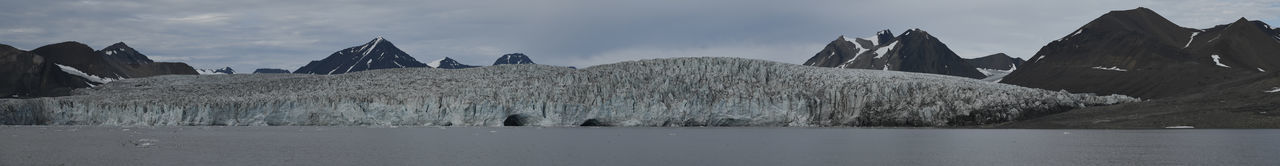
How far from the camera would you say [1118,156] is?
58.2 metres

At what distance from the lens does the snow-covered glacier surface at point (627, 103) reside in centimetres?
13688

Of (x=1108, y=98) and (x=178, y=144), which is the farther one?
(x=1108, y=98)

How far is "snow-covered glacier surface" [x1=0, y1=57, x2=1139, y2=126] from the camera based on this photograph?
13688 cm

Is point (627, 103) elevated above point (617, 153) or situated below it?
above

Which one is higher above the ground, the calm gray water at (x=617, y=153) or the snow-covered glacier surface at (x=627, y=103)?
the snow-covered glacier surface at (x=627, y=103)

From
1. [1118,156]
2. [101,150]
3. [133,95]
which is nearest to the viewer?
[1118,156]

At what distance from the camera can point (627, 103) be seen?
13825cm

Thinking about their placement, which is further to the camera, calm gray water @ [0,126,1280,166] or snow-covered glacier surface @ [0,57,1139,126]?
snow-covered glacier surface @ [0,57,1139,126]

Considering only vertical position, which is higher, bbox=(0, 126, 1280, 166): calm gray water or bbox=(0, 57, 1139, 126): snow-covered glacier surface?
bbox=(0, 57, 1139, 126): snow-covered glacier surface

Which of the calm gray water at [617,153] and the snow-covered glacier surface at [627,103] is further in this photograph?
the snow-covered glacier surface at [627,103]

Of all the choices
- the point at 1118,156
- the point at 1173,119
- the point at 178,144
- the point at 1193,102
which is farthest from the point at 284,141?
the point at 1193,102

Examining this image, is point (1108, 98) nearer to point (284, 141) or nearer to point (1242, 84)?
point (1242, 84)

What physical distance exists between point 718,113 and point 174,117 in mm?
68425

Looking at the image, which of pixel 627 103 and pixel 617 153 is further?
pixel 627 103
